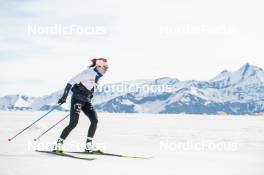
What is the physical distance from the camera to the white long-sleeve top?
8.09 meters

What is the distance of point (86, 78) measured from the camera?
8117 millimetres

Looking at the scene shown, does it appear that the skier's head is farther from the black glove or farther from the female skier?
the black glove

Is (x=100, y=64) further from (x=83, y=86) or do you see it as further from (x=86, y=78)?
(x=83, y=86)

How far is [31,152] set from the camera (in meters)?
8.27

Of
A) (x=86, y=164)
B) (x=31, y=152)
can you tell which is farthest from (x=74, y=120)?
(x=86, y=164)

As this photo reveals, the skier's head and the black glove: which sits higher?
the skier's head

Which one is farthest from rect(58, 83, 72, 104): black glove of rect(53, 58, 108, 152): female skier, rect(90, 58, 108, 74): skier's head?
rect(90, 58, 108, 74): skier's head

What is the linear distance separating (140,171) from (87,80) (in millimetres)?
2680

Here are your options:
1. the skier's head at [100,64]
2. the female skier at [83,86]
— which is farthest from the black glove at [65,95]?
the skier's head at [100,64]

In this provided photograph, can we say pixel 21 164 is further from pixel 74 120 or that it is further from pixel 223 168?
pixel 223 168

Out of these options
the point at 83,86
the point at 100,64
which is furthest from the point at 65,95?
the point at 100,64

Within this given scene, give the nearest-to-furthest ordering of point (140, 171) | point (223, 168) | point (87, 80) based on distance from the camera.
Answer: point (140, 171) < point (223, 168) < point (87, 80)

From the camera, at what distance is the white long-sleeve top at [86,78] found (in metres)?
8.09

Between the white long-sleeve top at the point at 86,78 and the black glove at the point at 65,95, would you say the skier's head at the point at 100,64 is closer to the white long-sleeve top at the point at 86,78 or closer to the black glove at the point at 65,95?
the white long-sleeve top at the point at 86,78
